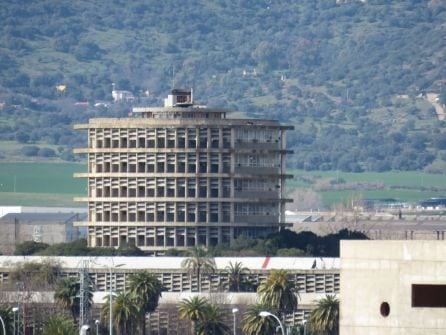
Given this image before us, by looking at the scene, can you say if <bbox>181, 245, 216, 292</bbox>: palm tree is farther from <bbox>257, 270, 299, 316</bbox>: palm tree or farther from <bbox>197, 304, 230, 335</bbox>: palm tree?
<bbox>197, 304, 230, 335</bbox>: palm tree

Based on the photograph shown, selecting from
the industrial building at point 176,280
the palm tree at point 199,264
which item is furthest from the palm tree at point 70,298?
the palm tree at point 199,264

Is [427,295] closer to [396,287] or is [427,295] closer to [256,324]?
[396,287]

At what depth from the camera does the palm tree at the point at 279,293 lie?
5969 inches

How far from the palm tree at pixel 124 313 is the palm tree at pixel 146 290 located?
2.87 metres

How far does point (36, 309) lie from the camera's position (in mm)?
152500

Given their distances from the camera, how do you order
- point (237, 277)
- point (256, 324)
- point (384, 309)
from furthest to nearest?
point (237, 277) < point (256, 324) < point (384, 309)

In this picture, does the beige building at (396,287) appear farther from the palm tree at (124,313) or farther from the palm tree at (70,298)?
the palm tree at (70,298)

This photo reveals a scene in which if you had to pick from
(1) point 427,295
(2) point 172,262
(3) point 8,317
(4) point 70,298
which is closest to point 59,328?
(3) point 8,317

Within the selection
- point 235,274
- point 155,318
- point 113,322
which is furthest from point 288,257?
point 113,322

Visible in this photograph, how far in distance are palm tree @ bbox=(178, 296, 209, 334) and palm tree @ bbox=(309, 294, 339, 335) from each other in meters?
6.69

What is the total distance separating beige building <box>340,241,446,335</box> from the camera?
69625 mm

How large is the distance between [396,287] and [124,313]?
78.2 meters

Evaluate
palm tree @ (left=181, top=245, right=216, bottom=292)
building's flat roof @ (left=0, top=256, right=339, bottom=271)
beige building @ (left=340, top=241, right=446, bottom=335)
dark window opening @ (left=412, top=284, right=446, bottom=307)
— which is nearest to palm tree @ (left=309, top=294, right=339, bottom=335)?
building's flat roof @ (left=0, top=256, right=339, bottom=271)

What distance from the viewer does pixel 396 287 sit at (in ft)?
229
